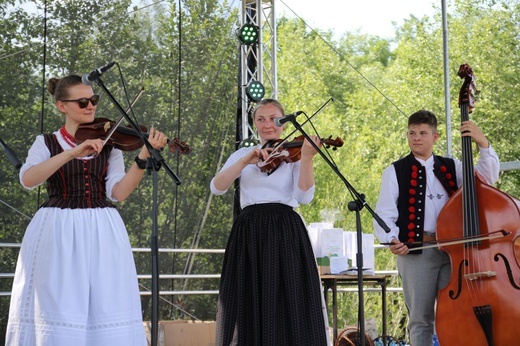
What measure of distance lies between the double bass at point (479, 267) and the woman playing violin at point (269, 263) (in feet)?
1.99

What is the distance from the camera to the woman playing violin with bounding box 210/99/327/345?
3938 mm

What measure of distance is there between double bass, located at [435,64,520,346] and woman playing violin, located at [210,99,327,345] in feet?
1.99

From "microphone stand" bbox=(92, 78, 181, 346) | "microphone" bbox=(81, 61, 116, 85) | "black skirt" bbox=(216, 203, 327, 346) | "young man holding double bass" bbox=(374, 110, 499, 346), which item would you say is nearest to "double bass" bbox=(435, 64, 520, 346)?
"young man holding double bass" bbox=(374, 110, 499, 346)

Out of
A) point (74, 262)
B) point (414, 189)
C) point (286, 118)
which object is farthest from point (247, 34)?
point (74, 262)

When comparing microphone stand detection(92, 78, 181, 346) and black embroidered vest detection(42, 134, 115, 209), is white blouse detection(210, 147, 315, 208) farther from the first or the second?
microphone stand detection(92, 78, 181, 346)

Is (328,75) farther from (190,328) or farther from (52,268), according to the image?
(52,268)

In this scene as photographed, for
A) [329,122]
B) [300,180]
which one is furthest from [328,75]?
[300,180]

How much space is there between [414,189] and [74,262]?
1.78 meters

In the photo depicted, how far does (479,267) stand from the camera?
3.88 metres

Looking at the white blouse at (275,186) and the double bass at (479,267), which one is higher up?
the white blouse at (275,186)

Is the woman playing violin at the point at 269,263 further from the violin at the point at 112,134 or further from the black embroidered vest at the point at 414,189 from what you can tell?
the violin at the point at 112,134

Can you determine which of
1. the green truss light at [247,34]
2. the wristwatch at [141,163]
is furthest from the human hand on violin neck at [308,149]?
the green truss light at [247,34]

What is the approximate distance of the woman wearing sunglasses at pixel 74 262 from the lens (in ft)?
10.6

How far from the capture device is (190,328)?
250 inches
